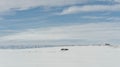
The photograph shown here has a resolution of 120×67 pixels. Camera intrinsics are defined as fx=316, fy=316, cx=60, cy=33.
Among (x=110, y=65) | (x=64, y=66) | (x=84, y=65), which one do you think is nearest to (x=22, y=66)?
(x=64, y=66)

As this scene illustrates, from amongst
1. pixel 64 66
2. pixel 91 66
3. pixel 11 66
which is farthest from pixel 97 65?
pixel 11 66

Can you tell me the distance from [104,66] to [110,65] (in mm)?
920

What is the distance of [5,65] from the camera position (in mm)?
43031

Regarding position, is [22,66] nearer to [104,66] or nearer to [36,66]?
[36,66]

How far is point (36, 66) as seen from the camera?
42.7 m

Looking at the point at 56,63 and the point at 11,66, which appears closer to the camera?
the point at 11,66

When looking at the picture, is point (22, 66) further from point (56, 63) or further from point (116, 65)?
point (116, 65)

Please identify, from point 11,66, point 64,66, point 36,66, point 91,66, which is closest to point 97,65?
point 91,66

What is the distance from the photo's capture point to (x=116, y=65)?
40.7m

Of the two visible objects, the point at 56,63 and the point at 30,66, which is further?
the point at 56,63

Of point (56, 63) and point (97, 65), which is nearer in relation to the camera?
point (97, 65)

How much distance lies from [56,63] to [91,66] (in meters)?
5.74

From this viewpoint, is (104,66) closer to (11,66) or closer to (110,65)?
(110,65)

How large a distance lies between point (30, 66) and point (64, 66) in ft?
14.9
